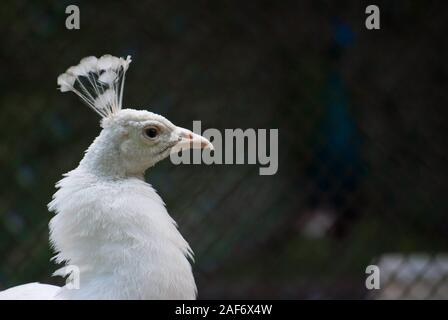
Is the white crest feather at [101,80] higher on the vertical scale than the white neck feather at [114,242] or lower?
higher

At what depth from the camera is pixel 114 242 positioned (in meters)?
1.12

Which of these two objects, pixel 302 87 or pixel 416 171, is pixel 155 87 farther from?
pixel 416 171

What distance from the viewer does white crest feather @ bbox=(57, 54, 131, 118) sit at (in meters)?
1.21

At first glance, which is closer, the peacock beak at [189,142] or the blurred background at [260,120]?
the peacock beak at [189,142]

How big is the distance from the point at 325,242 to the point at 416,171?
0.51 m

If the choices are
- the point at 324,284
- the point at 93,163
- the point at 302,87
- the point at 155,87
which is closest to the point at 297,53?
the point at 302,87

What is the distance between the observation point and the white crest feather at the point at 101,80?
3.96ft

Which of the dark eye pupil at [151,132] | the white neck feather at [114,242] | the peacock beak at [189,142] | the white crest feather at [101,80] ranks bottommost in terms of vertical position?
the white neck feather at [114,242]

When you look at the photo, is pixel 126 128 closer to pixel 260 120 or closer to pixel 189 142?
pixel 189 142

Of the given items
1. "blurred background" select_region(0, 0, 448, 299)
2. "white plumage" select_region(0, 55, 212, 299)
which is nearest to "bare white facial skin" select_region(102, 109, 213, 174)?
"white plumage" select_region(0, 55, 212, 299)

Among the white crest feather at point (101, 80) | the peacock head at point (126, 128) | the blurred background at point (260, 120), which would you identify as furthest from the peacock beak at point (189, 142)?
the blurred background at point (260, 120)

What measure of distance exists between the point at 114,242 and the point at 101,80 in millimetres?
245

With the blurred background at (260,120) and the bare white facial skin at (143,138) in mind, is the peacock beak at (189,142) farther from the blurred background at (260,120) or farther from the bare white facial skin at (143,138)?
the blurred background at (260,120)

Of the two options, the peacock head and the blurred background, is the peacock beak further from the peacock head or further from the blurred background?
the blurred background
